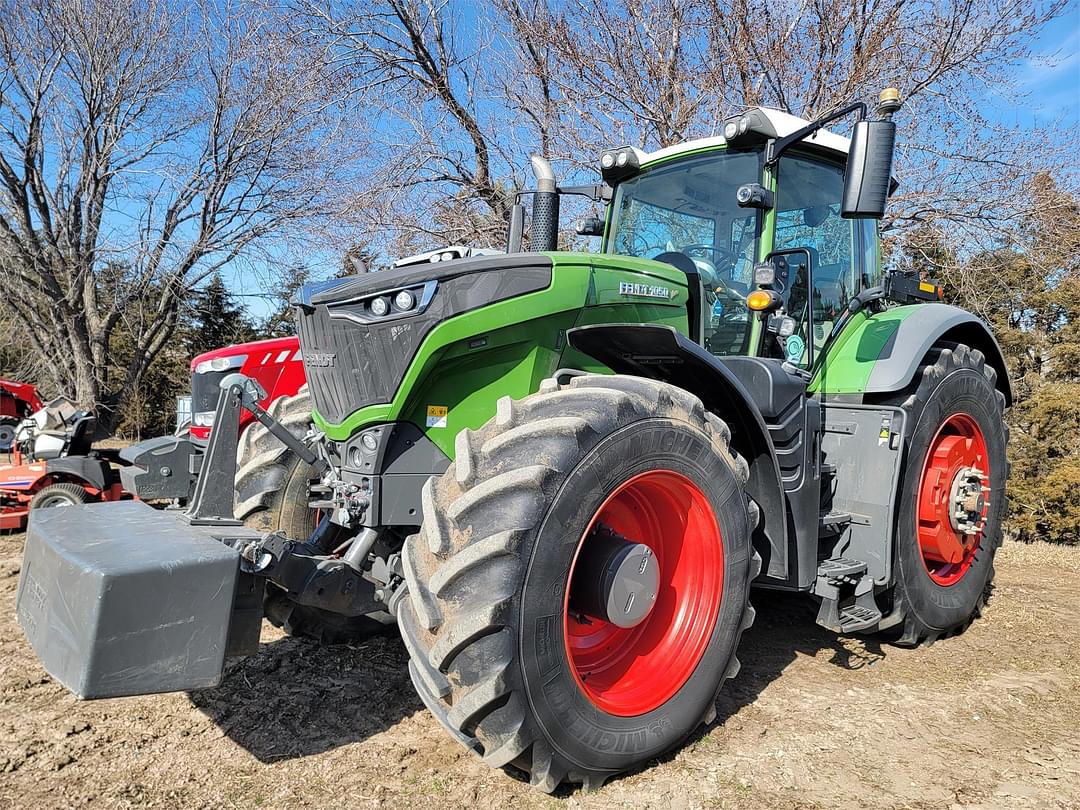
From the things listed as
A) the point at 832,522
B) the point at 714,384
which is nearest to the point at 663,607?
the point at 714,384

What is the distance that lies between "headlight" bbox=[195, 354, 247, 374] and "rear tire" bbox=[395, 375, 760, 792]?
3852mm

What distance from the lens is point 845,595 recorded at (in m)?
3.84

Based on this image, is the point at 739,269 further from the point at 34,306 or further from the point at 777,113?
the point at 34,306

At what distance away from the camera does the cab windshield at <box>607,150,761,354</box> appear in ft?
12.2

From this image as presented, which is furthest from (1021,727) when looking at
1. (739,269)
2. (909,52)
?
(909,52)

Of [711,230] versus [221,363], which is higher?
[711,230]

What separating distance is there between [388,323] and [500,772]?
5.23 ft

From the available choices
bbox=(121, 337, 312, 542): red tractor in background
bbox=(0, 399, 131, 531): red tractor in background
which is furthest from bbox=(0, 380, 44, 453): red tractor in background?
bbox=(121, 337, 312, 542): red tractor in background

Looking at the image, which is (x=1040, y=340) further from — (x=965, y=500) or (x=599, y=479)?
(x=599, y=479)

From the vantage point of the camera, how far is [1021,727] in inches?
132

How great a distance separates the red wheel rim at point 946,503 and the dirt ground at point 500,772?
501 millimetres

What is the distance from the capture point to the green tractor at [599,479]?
2293 millimetres

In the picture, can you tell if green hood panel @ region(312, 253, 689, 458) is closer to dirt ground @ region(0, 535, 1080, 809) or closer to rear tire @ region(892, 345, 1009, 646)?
dirt ground @ region(0, 535, 1080, 809)

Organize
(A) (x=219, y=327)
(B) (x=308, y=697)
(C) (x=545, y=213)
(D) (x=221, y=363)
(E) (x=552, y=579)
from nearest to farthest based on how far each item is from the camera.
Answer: (E) (x=552, y=579) → (B) (x=308, y=697) → (C) (x=545, y=213) → (D) (x=221, y=363) → (A) (x=219, y=327)
